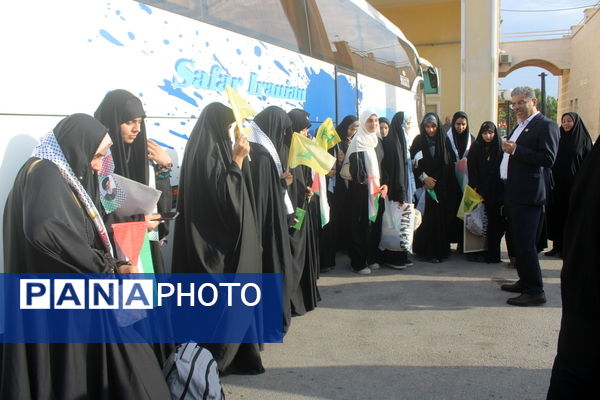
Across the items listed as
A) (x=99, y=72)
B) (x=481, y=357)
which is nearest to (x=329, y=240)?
(x=481, y=357)

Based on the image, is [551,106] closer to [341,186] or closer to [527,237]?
[341,186]

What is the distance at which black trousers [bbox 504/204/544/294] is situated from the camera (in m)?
4.44

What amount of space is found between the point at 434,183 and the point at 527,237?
81.1 inches

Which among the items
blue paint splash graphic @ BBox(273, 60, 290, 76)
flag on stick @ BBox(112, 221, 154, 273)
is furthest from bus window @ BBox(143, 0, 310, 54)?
flag on stick @ BBox(112, 221, 154, 273)

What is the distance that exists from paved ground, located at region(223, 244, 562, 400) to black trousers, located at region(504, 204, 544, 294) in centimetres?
32

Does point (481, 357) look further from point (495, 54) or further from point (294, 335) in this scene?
point (495, 54)

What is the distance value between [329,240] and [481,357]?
110 inches

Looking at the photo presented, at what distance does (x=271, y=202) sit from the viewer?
12.7 feet

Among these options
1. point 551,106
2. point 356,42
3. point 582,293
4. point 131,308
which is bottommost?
point 131,308

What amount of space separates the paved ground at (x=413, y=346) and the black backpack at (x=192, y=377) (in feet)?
1.71

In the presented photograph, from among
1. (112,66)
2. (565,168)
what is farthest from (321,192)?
(565,168)

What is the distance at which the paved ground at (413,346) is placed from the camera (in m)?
3.23

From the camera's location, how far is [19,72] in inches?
97.7

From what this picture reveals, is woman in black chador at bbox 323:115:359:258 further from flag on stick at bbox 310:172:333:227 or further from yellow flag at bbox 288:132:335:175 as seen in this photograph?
yellow flag at bbox 288:132:335:175
